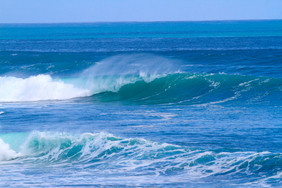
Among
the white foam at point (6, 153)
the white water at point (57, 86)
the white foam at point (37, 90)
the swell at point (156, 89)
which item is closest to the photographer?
the white foam at point (6, 153)

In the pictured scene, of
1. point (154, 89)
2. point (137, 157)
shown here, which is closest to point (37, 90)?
point (154, 89)

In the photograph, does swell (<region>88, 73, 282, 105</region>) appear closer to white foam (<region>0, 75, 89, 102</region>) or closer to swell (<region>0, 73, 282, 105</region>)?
swell (<region>0, 73, 282, 105</region>)

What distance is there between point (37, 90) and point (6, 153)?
13.0 meters

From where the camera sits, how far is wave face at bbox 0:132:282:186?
34.7 ft

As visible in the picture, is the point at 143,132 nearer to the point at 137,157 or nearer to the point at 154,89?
the point at 137,157

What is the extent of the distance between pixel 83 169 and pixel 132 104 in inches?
380

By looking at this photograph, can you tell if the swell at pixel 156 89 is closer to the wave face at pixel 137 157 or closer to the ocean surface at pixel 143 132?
the ocean surface at pixel 143 132

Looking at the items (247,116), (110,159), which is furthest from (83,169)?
(247,116)

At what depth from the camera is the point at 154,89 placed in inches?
963

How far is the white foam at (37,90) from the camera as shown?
2427 cm

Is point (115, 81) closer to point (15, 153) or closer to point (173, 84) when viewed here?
point (173, 84)

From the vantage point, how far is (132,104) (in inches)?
821

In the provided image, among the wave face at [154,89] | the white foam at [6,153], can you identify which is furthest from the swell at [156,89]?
the white foam at [6,153]

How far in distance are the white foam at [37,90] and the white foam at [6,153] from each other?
10.8 meters
